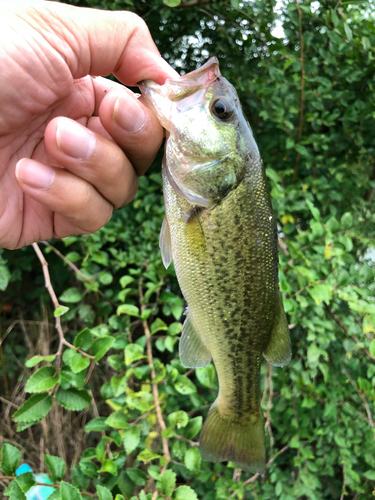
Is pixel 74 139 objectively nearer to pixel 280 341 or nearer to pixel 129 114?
pixel 129 114

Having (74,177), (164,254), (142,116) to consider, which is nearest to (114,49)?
(142,116)

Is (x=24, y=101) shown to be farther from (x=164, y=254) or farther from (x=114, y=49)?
(x=164, y=254)

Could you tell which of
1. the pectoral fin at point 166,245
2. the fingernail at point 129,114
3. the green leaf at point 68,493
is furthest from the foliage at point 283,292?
the fingernail at point 129,114

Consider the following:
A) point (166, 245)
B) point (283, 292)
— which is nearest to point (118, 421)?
point (166, 245)

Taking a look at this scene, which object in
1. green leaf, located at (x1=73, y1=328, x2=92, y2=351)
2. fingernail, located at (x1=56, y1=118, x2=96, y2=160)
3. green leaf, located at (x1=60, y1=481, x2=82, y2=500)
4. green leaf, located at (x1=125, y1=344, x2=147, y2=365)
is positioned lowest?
green leaf, located at (x1=125, y1=344, x2=147, y2=365)

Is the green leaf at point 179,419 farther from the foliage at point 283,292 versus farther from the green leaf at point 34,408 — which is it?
the green leaf at point 34,408

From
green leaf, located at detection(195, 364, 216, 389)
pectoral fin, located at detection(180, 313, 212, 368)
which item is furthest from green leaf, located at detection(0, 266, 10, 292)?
green leaf, located at detection(195, 364, 216, 389)

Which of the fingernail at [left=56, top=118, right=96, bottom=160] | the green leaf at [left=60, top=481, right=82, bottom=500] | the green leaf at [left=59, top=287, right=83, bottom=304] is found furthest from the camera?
the green leaf at [left=59, top=287, right=83, bottom=304]

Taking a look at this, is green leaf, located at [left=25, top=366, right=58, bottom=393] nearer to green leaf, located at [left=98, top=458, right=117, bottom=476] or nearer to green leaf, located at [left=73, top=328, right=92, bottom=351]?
green leaf, located at [left=73, top=328, right=92, bottom=351]
